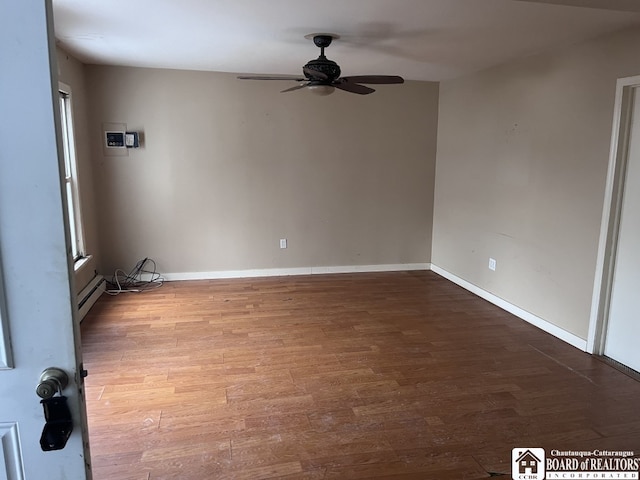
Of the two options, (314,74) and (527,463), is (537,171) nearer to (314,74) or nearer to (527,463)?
(314,74)

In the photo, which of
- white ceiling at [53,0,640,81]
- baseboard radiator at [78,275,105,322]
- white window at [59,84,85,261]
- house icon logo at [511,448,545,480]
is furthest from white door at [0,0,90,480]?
white window at [59,84,85,261]

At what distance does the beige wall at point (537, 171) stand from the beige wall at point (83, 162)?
4105mm

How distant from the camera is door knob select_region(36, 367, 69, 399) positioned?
2.97ft

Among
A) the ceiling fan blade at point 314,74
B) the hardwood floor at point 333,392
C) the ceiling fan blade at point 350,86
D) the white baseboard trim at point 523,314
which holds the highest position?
the ceiling fan blade at point 314,74

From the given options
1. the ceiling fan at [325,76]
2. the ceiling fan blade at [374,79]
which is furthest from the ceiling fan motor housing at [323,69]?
the ceiling fan blade at [374,79]

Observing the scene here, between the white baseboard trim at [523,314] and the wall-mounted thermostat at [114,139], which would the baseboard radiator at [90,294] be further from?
the white baseboard trim at [523,314]

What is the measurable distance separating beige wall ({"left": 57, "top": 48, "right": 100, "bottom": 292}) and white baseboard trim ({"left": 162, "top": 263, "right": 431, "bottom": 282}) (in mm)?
874

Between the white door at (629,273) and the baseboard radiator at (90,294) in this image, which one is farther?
the baseboard radiator at (90,294)

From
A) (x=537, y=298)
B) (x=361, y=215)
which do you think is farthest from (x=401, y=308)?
(x=361, y=215)

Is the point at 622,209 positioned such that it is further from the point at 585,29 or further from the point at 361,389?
the point at 361,389

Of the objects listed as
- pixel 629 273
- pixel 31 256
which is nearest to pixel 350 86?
pixel 629 273

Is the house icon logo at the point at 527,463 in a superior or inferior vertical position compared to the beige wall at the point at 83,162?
inferior

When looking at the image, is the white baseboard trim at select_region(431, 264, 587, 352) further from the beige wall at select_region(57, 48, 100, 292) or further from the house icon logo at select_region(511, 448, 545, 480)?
the beige wall at select_region(57, 48, 100, 292)

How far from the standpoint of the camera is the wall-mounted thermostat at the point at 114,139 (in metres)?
4.81
